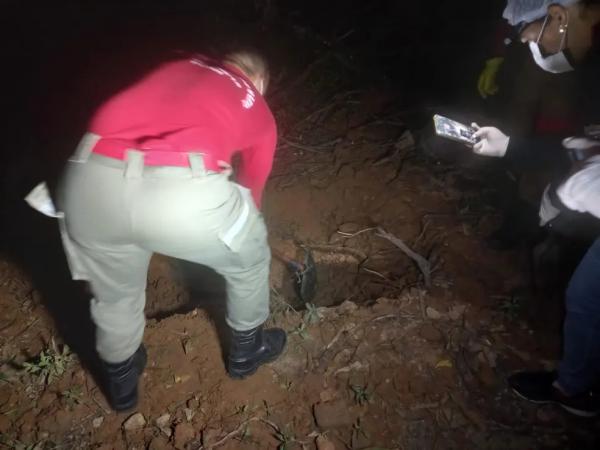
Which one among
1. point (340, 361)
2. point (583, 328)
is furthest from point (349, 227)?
point (583, 328)

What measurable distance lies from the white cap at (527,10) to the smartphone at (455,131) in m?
0.73

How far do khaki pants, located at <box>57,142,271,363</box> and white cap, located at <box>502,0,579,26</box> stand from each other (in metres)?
1.78

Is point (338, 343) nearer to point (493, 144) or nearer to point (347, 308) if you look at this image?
point (347, 308)

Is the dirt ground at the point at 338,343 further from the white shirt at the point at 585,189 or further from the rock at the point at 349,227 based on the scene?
the white shirt at the point at 585,189

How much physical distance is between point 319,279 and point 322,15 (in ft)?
14.4

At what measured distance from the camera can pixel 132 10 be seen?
6250 millimetres

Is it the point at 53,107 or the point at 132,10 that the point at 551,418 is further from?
the point at 132,10

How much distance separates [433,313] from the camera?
2625 mm

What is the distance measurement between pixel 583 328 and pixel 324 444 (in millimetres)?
1185

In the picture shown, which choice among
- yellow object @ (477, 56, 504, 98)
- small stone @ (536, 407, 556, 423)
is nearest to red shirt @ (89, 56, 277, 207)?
small stone @ (536, 407, 556, 423)

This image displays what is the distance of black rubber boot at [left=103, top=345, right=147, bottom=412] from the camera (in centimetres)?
205

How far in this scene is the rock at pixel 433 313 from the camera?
2.61 metres

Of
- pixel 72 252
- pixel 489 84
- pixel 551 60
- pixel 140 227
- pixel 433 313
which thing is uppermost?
pixel 551 60

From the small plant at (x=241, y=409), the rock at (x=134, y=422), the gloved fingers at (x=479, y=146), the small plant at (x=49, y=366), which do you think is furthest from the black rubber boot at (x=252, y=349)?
the gloved fingers at (x=479, y=146)
